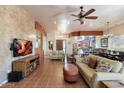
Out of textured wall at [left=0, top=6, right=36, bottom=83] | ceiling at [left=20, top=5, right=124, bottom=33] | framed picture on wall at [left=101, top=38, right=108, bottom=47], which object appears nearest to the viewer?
textured wall at [left=0, top=6, right=36, bottom=83]

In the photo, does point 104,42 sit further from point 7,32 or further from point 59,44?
point 7,32

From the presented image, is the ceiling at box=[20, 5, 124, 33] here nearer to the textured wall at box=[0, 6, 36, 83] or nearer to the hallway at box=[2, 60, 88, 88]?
the textured wall at box=[0, 6, 36, 83]

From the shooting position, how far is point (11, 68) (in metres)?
4.67

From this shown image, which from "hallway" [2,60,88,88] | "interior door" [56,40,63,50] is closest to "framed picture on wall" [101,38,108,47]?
"interior door" [56,40,63,50]

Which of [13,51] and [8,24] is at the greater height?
[8,24]

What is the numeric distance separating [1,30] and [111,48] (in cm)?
808

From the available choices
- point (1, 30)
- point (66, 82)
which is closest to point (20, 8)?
point (1, 30)

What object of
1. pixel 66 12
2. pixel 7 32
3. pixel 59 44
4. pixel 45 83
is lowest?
pixel 45 83

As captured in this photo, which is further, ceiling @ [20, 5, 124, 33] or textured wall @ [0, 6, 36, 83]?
→ ceiling @ [20, 5, 124, 33]

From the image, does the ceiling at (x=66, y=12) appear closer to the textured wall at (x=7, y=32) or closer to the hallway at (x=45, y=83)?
the textured wall at (x=7, y=32)

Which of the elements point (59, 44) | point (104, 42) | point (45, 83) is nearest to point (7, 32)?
point (45, 83)

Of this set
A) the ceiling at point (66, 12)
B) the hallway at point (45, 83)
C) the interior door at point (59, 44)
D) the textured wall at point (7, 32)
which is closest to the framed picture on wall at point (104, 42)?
the ceiling at point (66, 12)
